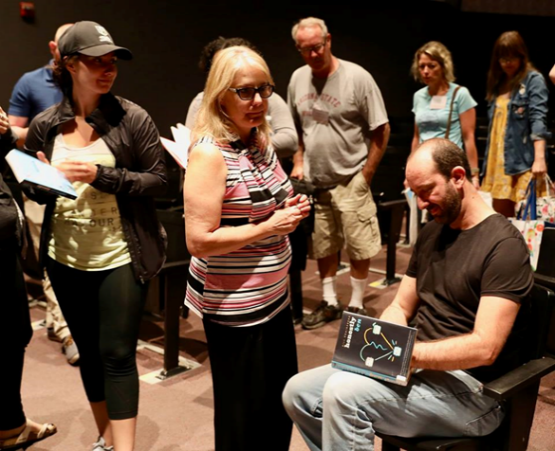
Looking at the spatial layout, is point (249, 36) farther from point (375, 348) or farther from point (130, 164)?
point (375, 348)

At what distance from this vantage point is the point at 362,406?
1839 millimetres

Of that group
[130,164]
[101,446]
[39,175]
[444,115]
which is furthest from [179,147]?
[444,115]

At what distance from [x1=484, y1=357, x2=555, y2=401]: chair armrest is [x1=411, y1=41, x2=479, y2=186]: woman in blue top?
261 centimetres

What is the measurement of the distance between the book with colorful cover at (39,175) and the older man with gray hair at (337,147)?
202cm

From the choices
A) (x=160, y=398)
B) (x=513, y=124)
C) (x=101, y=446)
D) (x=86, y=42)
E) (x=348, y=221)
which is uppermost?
(x=86, y=42)

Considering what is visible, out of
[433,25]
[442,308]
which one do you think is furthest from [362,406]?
[433,25]

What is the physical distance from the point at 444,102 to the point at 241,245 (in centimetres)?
290

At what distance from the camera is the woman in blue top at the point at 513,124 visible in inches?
166

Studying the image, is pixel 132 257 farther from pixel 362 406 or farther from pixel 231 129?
pixel 362 406

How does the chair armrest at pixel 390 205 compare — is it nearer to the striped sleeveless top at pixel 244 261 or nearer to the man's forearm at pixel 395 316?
the man's forearm at pixel 395 316

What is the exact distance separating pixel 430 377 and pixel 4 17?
15.7 feet

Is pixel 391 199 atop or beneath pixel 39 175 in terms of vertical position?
beneath

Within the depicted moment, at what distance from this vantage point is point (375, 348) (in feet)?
5.93

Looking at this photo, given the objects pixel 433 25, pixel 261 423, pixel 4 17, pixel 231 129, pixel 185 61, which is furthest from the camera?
pixel 433 25
